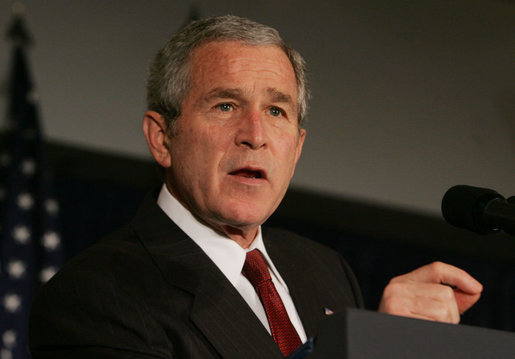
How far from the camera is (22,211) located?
13.7 ft

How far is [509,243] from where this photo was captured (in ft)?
18.7

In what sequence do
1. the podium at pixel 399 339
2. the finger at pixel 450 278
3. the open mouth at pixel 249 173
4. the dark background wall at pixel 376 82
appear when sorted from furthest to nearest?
the dark background wall at pixel 376 82
the open mouth at pixel 249 173
the finger at pixel 450 278
the podium at pixel 399 339

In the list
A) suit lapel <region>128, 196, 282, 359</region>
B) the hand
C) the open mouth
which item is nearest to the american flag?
suit lapel <region>128, 196, 282, 359</region>

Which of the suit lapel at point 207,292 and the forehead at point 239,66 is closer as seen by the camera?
the suit lapel at point 207,292

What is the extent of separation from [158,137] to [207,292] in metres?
0.53

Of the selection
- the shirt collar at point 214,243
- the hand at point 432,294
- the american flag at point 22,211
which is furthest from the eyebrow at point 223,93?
the american flag at point 22,211

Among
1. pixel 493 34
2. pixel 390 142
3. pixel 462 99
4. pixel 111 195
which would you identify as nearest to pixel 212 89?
pixel 111 195

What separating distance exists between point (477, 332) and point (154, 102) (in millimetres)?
1261

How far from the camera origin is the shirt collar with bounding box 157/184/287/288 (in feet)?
6.06

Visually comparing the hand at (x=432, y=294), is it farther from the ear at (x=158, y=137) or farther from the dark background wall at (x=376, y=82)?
the dark background wall at (x=376, y=82)

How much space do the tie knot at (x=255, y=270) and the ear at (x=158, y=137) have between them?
33 cm

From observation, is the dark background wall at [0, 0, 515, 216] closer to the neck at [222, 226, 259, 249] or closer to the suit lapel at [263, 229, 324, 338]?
the suit lapel at [263, 229, 324, 338]

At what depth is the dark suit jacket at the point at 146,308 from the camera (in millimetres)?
1560

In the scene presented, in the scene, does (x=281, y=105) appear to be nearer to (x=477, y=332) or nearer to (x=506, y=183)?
(x=477, y=332)
